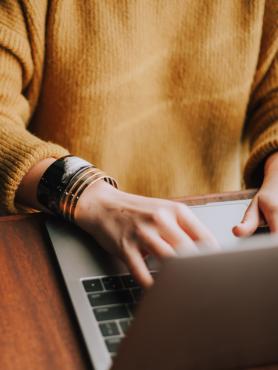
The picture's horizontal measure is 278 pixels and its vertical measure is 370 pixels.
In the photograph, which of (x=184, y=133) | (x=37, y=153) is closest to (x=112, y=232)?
(x=37, y=153)

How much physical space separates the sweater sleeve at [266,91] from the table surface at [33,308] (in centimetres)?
43

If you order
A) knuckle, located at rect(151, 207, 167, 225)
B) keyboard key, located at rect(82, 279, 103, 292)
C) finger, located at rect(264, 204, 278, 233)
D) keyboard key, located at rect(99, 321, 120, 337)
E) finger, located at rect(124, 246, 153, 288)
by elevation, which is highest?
knuckle, located at rect(151, 207, 167, 225)

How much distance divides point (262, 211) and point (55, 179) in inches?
10.5

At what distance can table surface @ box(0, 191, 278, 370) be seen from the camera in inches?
19.4

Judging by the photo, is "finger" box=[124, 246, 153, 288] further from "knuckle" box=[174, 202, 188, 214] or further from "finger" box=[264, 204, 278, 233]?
"finger" box=[264, 204, 278, 233]

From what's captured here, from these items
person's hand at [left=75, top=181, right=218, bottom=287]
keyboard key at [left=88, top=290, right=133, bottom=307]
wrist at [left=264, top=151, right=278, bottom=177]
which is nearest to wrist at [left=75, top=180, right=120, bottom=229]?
person's hand at [left=75, top=181, right=218, bottom=287]

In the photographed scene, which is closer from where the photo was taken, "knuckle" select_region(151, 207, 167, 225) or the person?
"knuckle" select_region(151, 207, 167, 225)

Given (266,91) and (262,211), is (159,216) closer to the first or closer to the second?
(262,211)

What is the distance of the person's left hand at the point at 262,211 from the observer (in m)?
0.66

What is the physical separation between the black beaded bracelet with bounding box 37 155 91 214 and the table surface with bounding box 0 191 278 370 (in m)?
0.04

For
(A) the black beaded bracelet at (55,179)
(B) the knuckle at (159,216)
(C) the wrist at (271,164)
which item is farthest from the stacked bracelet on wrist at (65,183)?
(C) the wrist at (271,164)

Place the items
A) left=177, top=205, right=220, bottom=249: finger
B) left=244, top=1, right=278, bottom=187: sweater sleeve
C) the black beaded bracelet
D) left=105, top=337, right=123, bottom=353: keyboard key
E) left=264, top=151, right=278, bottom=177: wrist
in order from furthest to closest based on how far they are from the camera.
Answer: left=244, top=1, right=278, bottom=187: sweater sleeve, left=264, top=151, right=278, bottom=177: wrist, the black beaded bracelet, left=177, top=205, right=220, bottom=249: finger, left=105, top=337, right=123, bottom=353: keyboard key

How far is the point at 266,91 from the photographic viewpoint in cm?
108

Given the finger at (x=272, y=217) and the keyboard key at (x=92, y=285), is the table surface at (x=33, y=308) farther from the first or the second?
the finger at (x=272, y=217)
